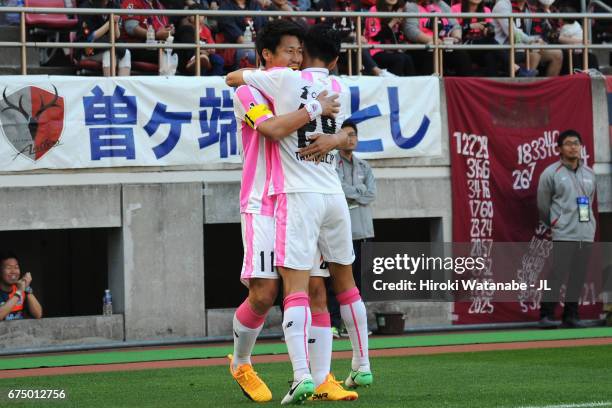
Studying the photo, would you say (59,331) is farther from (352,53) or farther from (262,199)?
(262,199)

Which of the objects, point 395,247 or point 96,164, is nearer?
point 96,164

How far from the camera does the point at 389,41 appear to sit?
17469mm

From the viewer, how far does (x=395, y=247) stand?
16875 mm

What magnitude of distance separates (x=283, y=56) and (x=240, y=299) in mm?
11675

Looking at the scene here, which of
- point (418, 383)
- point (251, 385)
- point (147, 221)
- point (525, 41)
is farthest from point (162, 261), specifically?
point (251, 385)

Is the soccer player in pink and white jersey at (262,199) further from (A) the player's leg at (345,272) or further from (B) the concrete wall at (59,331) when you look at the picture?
(B) the concrete wall at (59,331)

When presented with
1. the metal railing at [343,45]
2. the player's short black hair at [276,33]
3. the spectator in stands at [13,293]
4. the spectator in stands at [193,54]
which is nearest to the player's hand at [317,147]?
the player's short black hair at [276,33]

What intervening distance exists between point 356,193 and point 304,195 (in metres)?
6.96

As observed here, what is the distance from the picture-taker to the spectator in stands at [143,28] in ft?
52.3

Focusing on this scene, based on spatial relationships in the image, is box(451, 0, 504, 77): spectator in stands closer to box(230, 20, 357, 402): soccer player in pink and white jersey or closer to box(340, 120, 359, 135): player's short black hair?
box(340, 120, 359, 135): player's short black hair

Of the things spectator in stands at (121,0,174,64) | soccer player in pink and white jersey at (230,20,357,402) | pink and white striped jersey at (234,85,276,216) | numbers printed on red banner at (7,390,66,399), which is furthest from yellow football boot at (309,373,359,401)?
spectator in stands at (121,0,174,64)

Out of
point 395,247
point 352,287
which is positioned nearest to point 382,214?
point 395,247

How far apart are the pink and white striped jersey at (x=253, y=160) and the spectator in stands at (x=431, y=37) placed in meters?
9.26

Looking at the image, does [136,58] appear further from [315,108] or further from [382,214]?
[315,108]
